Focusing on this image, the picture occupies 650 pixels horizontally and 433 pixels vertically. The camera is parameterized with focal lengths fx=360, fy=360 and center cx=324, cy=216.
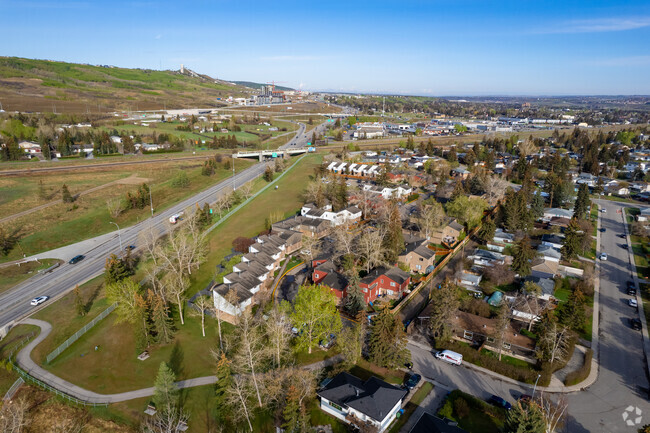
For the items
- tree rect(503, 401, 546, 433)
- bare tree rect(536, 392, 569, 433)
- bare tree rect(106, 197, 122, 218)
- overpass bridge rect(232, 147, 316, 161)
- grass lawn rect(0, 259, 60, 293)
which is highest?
overpass bridge rect(232, 147, 316, 161)

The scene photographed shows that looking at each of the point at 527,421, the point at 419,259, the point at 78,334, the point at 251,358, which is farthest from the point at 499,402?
the point at 78,334

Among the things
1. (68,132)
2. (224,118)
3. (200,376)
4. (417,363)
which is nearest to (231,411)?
(200,376)

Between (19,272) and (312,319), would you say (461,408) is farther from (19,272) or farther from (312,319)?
(19,272)

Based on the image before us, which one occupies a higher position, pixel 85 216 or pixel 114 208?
pixel 114 208

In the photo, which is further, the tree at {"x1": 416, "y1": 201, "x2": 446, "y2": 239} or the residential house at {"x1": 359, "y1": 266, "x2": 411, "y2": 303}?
the tree at {"x1": 416, "y1": 201, "x2": 446, "y2": 239}

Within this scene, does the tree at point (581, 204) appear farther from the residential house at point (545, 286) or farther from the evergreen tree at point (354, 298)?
the evergreen tree at point (354, 298)

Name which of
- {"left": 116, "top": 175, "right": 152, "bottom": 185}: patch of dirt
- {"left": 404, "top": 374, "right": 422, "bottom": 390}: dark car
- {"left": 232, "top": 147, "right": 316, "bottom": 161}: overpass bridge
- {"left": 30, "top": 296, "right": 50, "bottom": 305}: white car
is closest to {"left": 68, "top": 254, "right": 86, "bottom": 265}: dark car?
{"left": 30, "top": 296, "right": 50, "bottom": 305}: white car

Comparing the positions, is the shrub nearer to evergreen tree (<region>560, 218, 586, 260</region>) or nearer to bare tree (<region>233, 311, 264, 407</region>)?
bare tree (<region>233, 311, 264, 407</region>)
